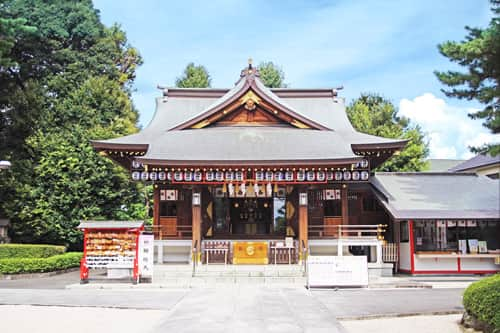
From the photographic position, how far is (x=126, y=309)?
496 inches

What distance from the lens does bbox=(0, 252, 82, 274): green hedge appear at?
68.2ft

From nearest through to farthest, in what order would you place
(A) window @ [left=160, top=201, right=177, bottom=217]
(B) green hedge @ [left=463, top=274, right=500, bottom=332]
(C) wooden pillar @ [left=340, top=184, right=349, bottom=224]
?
(B) green hedge @ [left=463, top=274, right=500, bottom=332], (C) wooden pillar @ [left=340, top=184, right=349, bottom=224], (A) window @ [left=160, top=201, right=177, bottom=217]

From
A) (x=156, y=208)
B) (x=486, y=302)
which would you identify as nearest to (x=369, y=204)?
(x=156, y=208)

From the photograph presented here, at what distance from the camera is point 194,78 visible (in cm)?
4756

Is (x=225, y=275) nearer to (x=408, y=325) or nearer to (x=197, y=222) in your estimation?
(x=197, y=222)

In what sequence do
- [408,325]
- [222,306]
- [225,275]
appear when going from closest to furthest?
[408,325]
[222,306]
[225,275]

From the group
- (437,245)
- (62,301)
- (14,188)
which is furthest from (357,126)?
(62,301)

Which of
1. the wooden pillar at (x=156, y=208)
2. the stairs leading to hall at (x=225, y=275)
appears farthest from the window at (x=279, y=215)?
the wooden pillar at (x=156, y=208)

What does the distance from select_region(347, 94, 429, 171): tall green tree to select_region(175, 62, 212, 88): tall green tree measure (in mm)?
14548

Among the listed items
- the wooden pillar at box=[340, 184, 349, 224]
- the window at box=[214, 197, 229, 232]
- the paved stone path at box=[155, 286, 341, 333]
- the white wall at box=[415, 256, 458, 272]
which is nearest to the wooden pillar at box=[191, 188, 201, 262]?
the window at box=[214, 197, 229, 232]

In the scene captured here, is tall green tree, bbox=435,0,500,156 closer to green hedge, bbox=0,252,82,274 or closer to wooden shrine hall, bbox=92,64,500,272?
wooden shrine hall, bbox=92,64,500,272

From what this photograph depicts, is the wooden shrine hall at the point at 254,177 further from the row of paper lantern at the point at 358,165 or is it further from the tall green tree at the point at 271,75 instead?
the tall green tree at the point at 271,75

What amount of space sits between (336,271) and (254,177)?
5.96 metres

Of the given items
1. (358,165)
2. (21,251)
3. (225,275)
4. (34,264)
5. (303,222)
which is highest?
(358,165)
